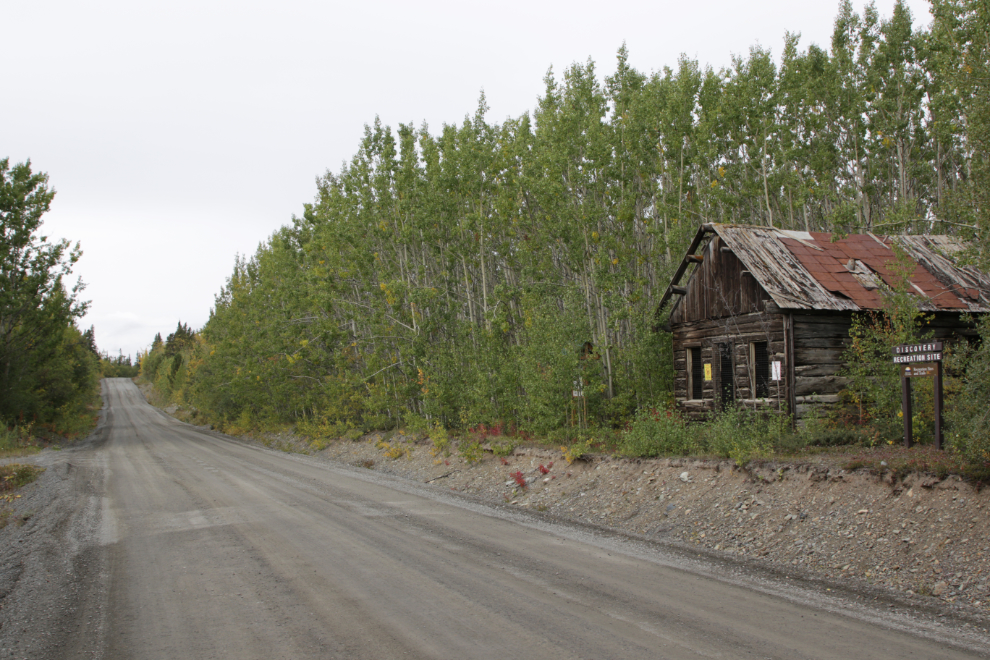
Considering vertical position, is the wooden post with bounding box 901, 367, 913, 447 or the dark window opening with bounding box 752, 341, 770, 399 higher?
the dark window opening with bounding box 752, 341, 770, 399

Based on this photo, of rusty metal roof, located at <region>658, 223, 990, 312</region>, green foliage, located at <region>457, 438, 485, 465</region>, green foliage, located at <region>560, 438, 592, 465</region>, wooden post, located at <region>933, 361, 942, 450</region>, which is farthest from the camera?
green foliage, located at <region>457, 438, 485, 465</region>

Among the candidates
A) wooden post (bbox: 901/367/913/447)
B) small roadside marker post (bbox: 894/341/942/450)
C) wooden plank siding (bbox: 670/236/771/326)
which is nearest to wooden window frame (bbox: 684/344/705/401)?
wooden plank siding (bbox: 670/236/771/326)

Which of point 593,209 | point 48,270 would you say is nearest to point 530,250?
point 593,209

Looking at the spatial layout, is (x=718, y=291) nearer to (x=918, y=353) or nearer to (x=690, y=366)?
(x=690, y=366)

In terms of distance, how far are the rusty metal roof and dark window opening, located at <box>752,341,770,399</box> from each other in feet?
5.51

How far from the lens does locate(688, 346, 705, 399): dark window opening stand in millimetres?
17531

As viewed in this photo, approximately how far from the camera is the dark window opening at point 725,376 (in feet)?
53.0

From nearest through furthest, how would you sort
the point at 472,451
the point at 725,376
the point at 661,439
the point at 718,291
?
the point at 661,439, the point at 725,376, the point at 718,291, the point at 472,451

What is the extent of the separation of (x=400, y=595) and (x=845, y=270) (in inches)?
537

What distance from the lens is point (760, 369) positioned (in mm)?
15312

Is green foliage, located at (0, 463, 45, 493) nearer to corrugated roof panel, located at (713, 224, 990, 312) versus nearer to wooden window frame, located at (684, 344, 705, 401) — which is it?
wooden window frame, located at (684, 344, 705, 401)

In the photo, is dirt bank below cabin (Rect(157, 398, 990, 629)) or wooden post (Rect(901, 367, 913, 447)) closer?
dirt bank below cabin (Rect(157, 398, 990, 629))

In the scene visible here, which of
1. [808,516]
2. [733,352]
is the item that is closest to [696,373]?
[733,352]

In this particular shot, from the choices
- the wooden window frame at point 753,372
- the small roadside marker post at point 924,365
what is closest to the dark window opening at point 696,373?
the wooden window frame at point 753,372
